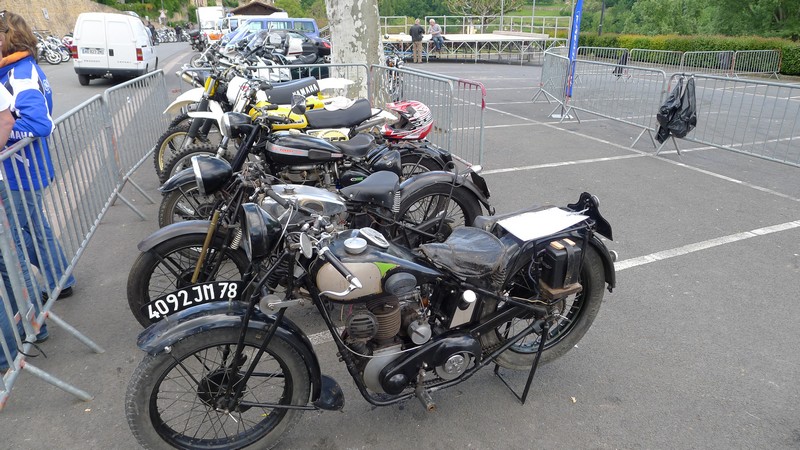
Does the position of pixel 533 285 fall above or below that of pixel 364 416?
above

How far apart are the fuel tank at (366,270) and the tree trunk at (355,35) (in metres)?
6.54

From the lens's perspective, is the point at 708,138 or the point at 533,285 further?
the point at 708,138

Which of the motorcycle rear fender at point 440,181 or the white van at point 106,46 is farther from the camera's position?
the white van at point 106,46

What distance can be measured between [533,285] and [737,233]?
3553mm

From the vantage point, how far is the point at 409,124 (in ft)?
20.2

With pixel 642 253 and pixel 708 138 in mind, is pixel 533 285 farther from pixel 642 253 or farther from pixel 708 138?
pixel 708 138

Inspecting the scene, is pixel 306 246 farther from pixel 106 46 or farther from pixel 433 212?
pixel 106 46

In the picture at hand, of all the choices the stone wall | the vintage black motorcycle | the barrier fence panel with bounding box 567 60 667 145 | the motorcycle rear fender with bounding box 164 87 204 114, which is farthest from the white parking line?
the stone wall

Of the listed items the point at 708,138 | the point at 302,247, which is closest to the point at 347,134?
the point at 302,247

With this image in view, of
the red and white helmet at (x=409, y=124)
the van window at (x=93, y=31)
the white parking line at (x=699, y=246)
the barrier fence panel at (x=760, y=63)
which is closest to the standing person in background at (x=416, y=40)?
the barrier fence panel at (x=760, y=63)

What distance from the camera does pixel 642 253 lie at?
4.89m

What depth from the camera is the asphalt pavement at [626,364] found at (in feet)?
9.30

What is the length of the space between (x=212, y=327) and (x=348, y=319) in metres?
0.59

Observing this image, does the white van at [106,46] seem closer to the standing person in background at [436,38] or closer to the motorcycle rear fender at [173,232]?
the motorcycle rear fender at [173,232]
